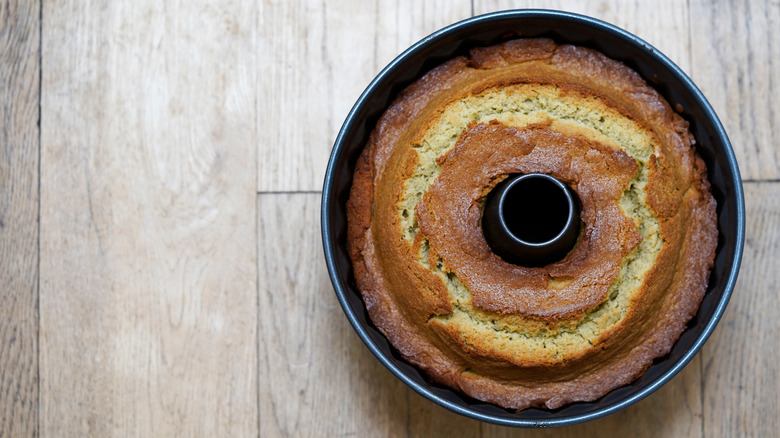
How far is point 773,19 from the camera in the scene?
80.0 inches

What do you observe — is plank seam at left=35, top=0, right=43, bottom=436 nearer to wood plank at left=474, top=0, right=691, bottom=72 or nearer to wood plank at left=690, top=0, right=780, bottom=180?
wood plank at left=474, top=0, right=691, bottom=72

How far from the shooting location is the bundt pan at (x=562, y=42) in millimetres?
1583

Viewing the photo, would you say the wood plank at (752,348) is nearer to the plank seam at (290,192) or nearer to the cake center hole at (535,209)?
the cake center hole at (535,209)

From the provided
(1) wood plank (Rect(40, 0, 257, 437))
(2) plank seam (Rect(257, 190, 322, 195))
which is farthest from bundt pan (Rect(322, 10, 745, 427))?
(1) wood plank (Rect(40, 0, 257, 437))

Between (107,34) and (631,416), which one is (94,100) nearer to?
(107,34)

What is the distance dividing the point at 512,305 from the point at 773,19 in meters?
1.23

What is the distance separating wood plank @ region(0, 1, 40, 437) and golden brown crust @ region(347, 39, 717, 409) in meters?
1.04

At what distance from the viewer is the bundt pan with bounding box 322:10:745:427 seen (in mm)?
1583

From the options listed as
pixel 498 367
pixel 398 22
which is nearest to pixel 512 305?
pixel 498 367

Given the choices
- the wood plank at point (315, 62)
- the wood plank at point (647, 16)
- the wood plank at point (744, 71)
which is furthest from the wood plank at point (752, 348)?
the wood plank at point (315, 62)

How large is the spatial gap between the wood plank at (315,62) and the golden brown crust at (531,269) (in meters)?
0.35

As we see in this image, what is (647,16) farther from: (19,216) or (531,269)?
(19,216)

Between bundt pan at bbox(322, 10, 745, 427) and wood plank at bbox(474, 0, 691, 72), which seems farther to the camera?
wood plank at bbox(474, 0, 691, 72)

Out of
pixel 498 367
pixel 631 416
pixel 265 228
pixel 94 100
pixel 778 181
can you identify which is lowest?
pixel 631 416
